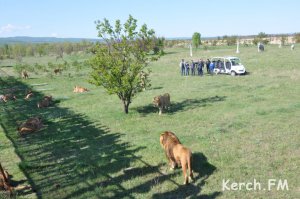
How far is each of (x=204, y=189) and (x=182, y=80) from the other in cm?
2053

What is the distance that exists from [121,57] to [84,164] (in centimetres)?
754

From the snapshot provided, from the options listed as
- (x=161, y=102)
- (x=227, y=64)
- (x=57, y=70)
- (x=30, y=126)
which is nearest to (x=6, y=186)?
(x=30, y=126)

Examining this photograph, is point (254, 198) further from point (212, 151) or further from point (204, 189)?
point (212, 151)

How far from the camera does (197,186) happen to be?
8.08m

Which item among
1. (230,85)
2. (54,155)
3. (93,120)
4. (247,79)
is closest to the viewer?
(54,155)

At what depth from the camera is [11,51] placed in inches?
4331

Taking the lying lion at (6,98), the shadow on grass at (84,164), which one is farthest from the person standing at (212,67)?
the shadow on grass at (84,164)

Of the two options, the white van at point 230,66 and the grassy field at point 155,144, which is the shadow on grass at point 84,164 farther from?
the white van at point 230,66

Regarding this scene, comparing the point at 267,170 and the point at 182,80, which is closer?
the point at 267,170

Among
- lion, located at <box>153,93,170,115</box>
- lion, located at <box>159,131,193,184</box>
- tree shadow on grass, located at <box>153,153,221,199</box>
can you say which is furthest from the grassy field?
lion, located at <box>153,93,170,115</box>

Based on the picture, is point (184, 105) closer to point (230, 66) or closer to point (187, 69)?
point (230, 66)

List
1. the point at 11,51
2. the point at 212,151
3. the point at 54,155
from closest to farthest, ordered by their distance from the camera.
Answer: the point at 212,151 < the point at 54,155 < the point at 11,51

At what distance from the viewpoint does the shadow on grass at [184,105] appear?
55.7 ft

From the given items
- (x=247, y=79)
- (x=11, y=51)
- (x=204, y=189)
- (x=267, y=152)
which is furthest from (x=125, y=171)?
(x=11, y=51)
